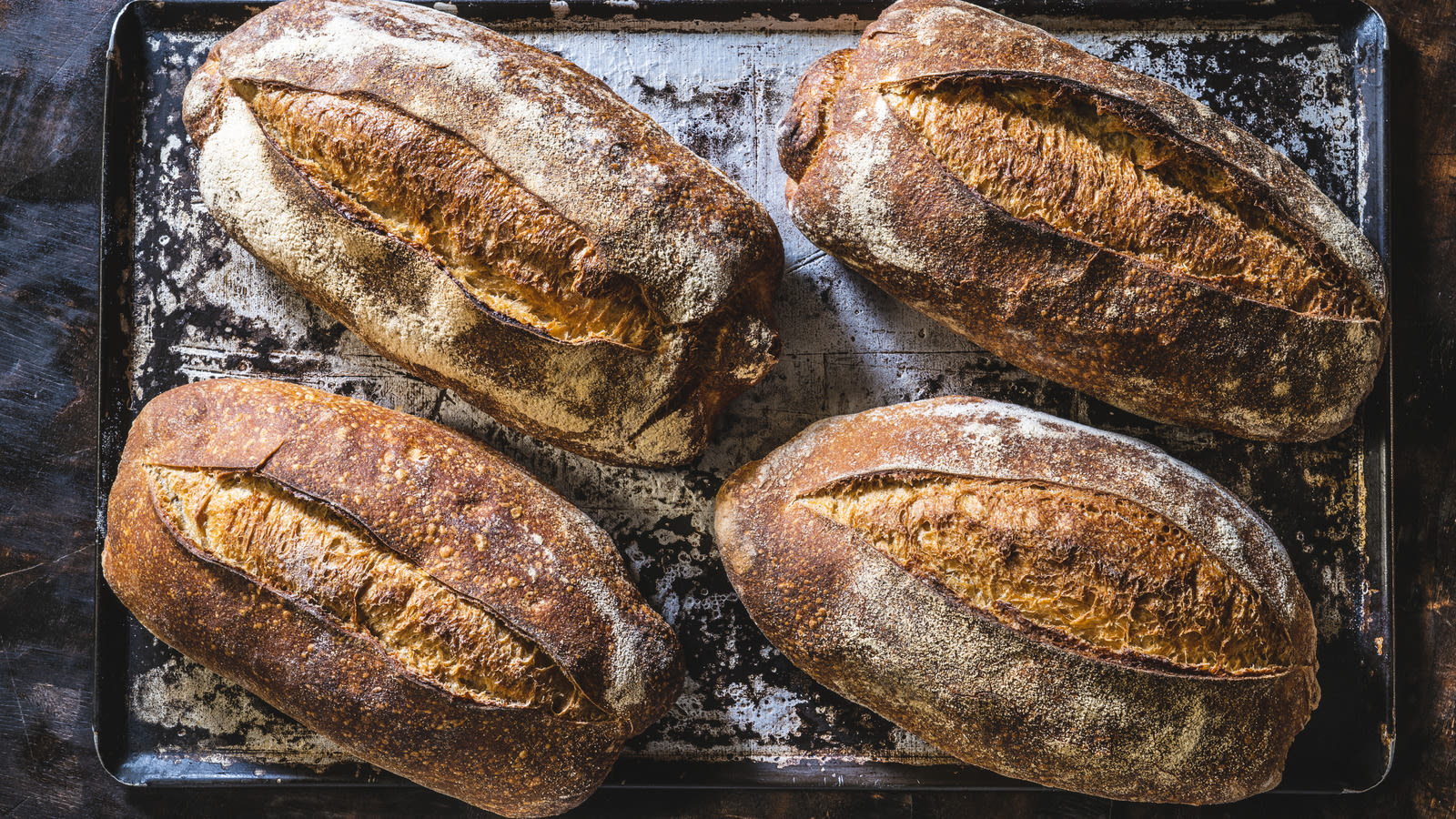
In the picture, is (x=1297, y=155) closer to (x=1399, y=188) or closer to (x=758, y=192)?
(x=1399, y=188)

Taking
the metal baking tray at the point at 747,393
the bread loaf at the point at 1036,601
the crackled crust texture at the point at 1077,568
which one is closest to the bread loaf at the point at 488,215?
the metal baking tray at the point at 747,393

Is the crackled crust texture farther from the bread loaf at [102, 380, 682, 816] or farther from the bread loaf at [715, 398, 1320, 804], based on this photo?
the bread loaf at [102, 380, 682, 816]

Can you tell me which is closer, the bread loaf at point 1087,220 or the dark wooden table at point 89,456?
the bread loaf at point 1087,220

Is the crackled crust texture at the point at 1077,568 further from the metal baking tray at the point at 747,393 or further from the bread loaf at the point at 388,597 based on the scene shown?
the bread loaf at the point at 388,597

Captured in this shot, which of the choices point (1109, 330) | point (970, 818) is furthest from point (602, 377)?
point (970, 818)

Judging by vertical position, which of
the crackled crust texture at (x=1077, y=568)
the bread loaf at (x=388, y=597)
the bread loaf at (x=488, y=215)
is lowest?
the bread loaf at (x=388, y=597)

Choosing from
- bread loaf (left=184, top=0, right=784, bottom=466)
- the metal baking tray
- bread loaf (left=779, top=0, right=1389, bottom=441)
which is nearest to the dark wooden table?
the metal baking tray
